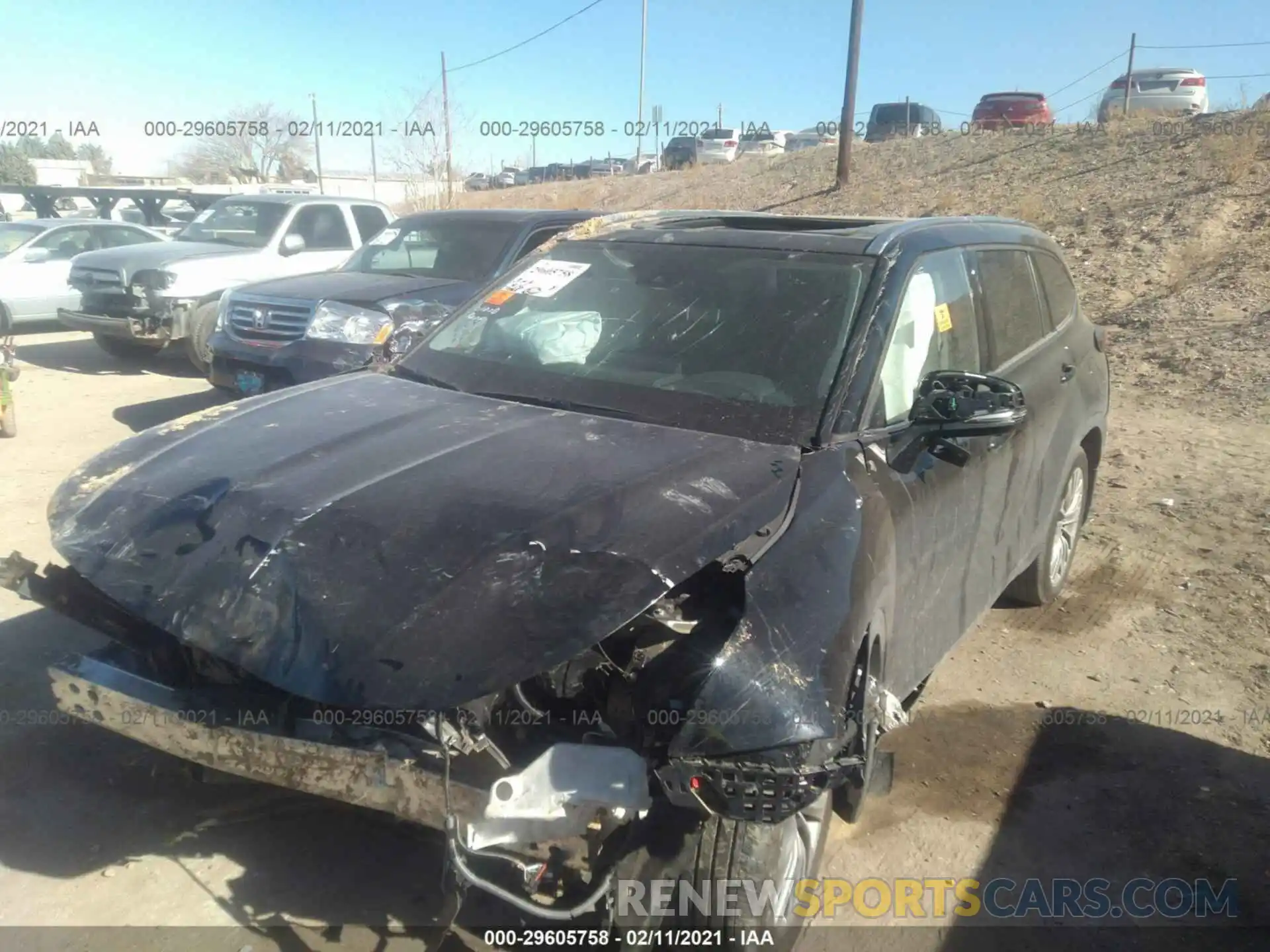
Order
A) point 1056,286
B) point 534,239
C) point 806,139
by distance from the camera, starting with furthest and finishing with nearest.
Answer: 1. point 806,139
2. point 534,239
3. point 1056,286

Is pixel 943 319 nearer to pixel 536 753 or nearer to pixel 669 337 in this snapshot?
pixel 669 337

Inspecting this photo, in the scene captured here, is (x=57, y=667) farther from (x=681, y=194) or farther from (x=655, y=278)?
(x=681, y=194)

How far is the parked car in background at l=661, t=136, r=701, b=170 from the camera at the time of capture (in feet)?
104

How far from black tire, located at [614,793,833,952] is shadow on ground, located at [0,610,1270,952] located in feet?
1.66

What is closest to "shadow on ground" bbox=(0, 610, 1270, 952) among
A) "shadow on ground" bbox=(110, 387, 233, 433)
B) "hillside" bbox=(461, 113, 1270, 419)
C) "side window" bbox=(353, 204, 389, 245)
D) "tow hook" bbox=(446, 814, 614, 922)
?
"tow hook" bbox=(446, 814, 614, 922)

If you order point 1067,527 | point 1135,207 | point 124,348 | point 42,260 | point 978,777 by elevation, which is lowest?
point 124,348

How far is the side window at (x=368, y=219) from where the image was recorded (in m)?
11.7

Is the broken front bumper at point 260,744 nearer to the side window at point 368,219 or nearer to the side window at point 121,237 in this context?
the side window at point 368,219

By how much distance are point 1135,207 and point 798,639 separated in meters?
13.9

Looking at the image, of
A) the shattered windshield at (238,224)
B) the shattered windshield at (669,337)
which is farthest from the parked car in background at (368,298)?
the shattered windshield at (669,337)

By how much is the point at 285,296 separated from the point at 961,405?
6.12m

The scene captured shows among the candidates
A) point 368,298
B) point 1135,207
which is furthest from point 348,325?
point 1135,207

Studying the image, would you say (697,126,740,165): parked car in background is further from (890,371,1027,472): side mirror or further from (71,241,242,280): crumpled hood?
(890,371,1027,472): side mirror

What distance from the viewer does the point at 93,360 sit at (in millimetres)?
11375
